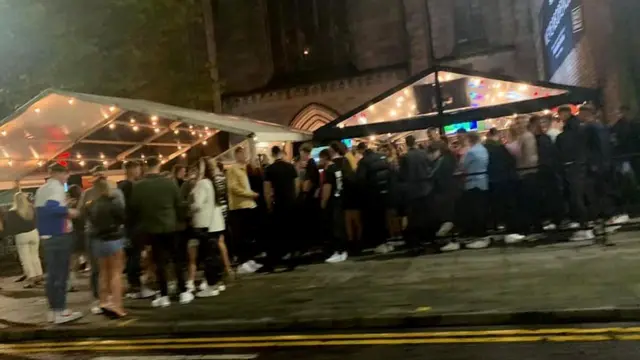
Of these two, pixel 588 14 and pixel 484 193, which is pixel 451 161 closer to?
pixel 484 193

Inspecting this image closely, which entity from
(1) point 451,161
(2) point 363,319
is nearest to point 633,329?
(2) point 363,319

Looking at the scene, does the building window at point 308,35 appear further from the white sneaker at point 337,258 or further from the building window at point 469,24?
the white sneaker at point 337,258

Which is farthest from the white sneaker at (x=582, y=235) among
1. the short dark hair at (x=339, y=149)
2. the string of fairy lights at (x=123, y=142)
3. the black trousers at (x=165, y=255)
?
the string of fairy lights at (x=123, y=142)

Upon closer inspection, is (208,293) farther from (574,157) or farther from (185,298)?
(574,157)

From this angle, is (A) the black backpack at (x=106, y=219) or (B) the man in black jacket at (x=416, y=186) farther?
(B) the man in black jacket at (x=416, y=186)

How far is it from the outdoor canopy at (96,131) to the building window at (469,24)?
8.47m

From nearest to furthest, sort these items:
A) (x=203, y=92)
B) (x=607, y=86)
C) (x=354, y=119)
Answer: (x=607, y=86)
(x=354, y=119)
(x=203, y=92)

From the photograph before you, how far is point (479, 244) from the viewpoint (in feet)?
32.8

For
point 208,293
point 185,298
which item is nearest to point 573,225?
point 208,293

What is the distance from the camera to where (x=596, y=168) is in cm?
916

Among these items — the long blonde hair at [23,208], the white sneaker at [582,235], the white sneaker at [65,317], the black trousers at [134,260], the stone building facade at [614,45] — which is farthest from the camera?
the stone building facade at [614,45]

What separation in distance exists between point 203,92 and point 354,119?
10.5 m

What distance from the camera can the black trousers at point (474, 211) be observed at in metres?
10.1

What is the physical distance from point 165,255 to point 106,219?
41.0 inches
